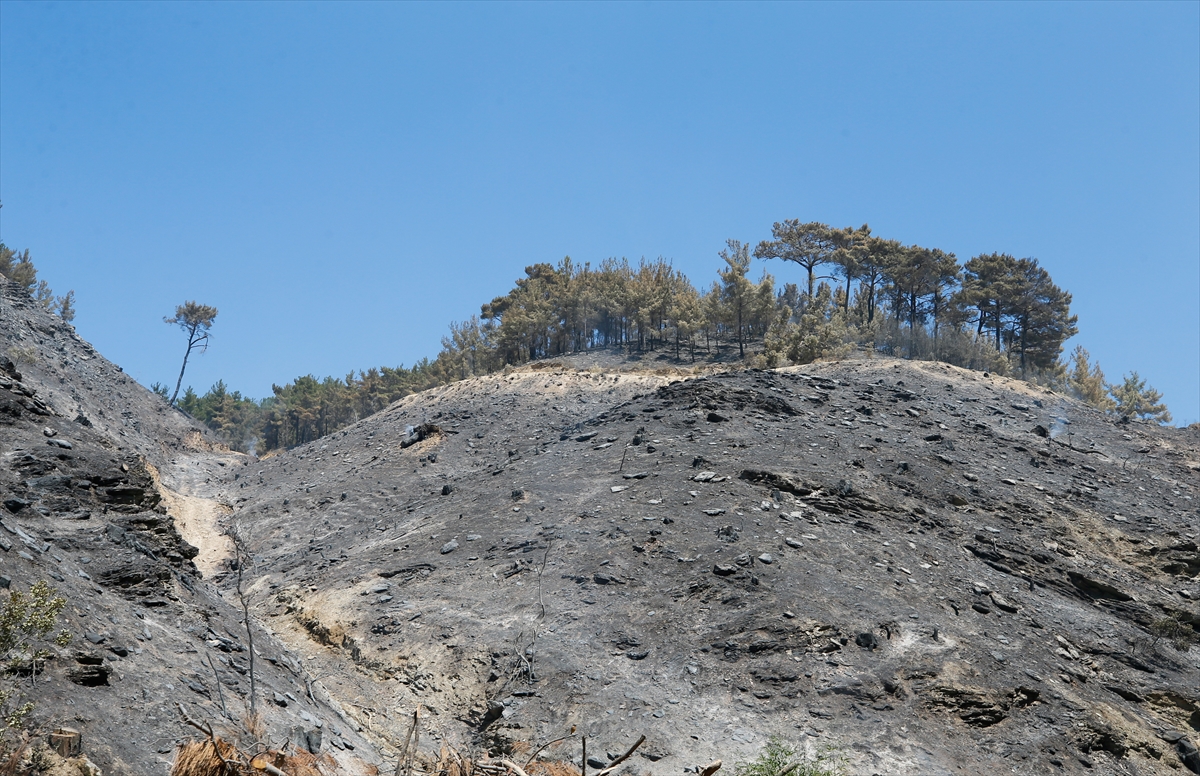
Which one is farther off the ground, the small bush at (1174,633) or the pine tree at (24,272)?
the pine tree at (24,272)

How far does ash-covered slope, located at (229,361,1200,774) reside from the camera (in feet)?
32.8

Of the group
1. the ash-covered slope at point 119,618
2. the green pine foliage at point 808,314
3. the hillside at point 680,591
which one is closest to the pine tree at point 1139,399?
the green pine foliage at point 808,314

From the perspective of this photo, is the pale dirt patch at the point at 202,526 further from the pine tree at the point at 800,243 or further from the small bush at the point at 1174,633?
the pine tree at the point at 800,243

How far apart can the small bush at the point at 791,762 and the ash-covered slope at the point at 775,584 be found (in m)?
0.22

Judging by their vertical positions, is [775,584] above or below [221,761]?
above

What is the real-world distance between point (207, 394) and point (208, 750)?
3501 inches

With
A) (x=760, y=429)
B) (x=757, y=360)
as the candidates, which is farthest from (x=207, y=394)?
(x=760, y=429)

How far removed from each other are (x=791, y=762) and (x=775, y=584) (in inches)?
141

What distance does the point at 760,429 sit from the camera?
18953 millimetres

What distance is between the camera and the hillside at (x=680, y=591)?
9203mm

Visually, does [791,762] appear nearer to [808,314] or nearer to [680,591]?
[680,591]

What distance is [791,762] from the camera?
349 inches

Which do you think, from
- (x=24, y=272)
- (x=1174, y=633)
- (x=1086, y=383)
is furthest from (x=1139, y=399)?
(x=24, y=272)

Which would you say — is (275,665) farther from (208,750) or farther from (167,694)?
(208,750)
